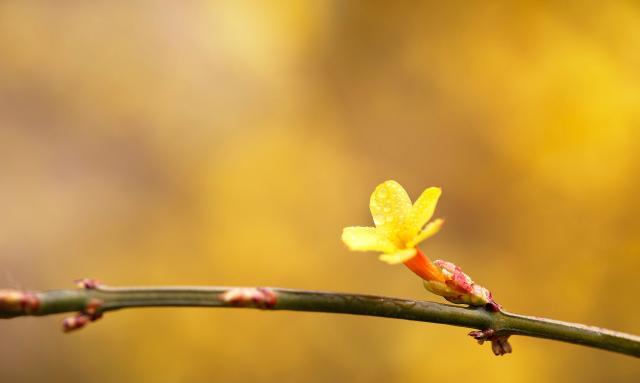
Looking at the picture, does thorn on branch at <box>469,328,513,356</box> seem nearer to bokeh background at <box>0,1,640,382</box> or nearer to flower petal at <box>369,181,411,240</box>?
flower petal at <box>369,181,411,240</box>

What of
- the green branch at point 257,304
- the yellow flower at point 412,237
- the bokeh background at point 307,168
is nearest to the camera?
the green branch at point 257,304

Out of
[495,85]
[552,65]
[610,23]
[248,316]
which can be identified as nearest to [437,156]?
[495,85]

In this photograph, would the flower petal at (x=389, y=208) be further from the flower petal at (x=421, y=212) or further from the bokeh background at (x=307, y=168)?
the bokeh background at (x=307, y=168)

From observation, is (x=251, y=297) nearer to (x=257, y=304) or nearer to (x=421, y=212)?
(x=257, y=304)

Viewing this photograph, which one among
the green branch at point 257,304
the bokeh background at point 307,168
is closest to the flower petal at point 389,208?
the green branch at point 257,304

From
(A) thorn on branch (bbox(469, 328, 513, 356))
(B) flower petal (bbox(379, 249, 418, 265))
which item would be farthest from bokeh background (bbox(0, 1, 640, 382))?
(B) flower petal (bbox(379, 249, 418, 265))

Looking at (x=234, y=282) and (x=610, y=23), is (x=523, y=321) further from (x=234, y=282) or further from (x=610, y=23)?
(x=610, y=23)

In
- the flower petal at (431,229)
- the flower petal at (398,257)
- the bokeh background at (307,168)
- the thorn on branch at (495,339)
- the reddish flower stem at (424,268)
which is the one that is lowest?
the thorn on branch at (495,339)
